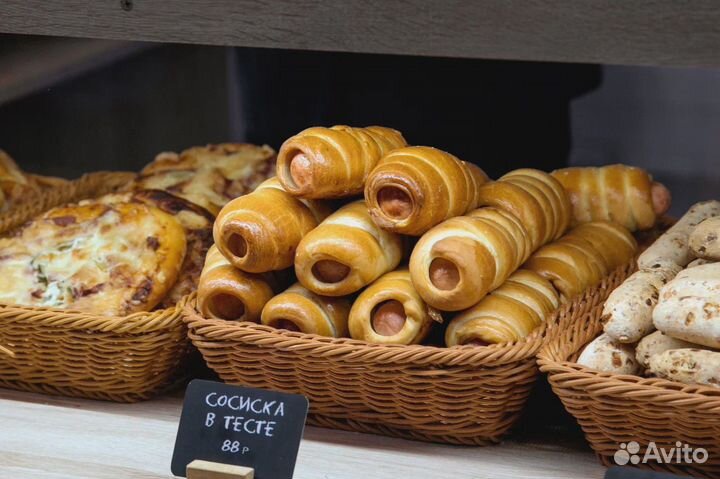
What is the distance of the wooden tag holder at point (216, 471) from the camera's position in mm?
1540

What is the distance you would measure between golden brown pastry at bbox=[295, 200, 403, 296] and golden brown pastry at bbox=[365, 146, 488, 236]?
Answer: 0.05 m

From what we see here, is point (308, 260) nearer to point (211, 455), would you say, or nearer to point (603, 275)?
point (211, 455)

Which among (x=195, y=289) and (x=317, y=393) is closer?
(x=317, y=393)

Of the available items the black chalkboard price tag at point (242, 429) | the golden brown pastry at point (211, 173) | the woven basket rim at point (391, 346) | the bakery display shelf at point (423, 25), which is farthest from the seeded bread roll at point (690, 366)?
the golden brown pastry at point (211, 173)

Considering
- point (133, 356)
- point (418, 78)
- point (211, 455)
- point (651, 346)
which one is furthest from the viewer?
point (418, 78)

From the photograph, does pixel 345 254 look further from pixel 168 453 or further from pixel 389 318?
pixel 168 453

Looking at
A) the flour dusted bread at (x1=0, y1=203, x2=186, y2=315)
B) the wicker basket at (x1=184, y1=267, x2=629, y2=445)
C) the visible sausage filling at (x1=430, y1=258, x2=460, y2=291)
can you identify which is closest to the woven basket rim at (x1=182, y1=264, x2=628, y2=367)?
the wicker basket at (x1=184, y1=267, x2=629, y2=445)

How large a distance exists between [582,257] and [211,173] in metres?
1.01

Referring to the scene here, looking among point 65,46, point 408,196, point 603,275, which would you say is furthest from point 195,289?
point 65,46

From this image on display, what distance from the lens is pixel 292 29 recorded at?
1888 mm

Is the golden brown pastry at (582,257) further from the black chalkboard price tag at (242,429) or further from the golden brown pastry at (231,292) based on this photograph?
the black chalkboard price tag at (242,429)

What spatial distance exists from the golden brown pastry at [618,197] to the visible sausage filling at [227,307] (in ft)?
2.78

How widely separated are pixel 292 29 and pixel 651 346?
2.83 feet

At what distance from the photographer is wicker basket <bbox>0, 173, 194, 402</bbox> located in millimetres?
1992
